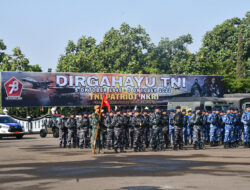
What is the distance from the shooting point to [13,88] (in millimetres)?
41344

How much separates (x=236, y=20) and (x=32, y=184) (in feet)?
226

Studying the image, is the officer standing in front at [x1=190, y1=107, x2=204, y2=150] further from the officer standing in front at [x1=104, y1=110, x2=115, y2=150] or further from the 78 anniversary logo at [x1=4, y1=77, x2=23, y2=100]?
the 78 anniversary logo at [x1=4, y1=77, x2=23, y2=100]

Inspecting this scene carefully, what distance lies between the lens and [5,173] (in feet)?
42.9

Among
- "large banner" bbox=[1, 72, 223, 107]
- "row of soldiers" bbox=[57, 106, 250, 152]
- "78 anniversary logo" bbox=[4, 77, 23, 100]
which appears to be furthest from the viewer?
"large banner" bbox=[1, 72, 223, 107]

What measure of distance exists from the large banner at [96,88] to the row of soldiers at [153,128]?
18426 millimetres

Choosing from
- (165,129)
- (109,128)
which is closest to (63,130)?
(109,128)

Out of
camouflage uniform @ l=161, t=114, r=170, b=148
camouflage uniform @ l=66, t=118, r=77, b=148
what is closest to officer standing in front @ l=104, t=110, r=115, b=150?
camouflage uniform @ l=161, t=114, r=170, b=148

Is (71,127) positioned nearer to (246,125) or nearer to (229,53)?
(246,125)

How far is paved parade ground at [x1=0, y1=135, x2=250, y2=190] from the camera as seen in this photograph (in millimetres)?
10641

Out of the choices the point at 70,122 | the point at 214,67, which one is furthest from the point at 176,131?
the point at 214,67

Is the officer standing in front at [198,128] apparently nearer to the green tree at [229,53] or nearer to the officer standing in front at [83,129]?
the officer standing in front at [83,129]

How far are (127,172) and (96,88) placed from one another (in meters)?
32.8

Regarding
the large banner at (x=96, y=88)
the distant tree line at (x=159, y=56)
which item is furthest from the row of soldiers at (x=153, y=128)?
the distant tree line at (x=159, y=56)

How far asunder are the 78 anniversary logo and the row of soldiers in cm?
1805
